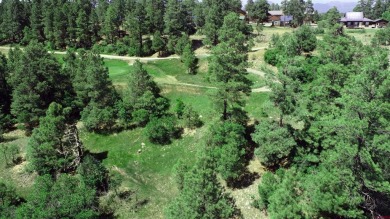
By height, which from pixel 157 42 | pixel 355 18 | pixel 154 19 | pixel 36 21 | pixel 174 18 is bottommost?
pixel 157 42

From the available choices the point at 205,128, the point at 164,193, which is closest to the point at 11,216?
the point at 164,193

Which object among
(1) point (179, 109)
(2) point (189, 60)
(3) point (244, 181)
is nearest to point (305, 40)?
(2) point (189, 60)

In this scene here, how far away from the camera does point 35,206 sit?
1265 inches

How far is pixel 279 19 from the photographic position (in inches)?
5192

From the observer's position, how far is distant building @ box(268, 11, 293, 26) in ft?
400

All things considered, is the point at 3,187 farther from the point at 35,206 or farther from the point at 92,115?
the point at 92,115

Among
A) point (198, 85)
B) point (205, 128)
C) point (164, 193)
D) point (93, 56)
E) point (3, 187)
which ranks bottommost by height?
point (164, 193)

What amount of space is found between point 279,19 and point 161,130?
3875 inches

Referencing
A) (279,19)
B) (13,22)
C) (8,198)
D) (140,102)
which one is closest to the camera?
(8,198)

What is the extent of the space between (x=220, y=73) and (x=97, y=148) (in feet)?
76.1

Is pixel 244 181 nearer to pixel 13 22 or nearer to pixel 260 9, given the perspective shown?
pixel 260 9

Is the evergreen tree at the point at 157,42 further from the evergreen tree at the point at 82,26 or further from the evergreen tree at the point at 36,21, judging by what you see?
the evergreen tree at the point at 36,21

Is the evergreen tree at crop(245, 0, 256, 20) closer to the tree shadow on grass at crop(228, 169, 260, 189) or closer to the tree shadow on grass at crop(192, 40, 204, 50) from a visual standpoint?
the tree shadow on grass at crop(192, 40, 204, 50)

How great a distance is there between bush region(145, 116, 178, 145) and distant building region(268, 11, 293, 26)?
8551 centimetres
